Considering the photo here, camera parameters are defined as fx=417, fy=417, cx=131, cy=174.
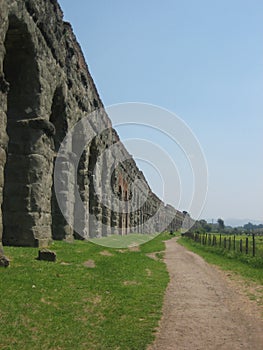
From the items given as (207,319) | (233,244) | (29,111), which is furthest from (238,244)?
(207,319)

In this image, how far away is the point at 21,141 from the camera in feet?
40.2

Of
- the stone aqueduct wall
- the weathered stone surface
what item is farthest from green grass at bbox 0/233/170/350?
the stone aqueduct wall

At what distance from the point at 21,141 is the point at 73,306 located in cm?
660

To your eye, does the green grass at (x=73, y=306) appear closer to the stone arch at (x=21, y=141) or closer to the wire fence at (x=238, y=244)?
the stone arch at (x=21, y=141)

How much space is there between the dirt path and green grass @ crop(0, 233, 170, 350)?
9.7 inches

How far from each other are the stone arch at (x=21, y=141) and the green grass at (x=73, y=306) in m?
Result: 1.24

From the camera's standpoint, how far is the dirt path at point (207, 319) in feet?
18.0

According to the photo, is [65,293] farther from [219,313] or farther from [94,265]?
[94,265]

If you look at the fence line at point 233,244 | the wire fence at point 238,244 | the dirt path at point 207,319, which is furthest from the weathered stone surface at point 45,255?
the fence line at point 233,244

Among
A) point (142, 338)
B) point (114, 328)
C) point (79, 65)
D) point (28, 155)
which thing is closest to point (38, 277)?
point (114, 328)

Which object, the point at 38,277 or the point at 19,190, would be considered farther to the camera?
the point at 19,190

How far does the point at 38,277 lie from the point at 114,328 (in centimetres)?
264

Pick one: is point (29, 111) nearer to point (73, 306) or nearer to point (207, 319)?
point (73, 306)

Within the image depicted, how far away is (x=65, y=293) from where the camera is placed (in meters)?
7.57
